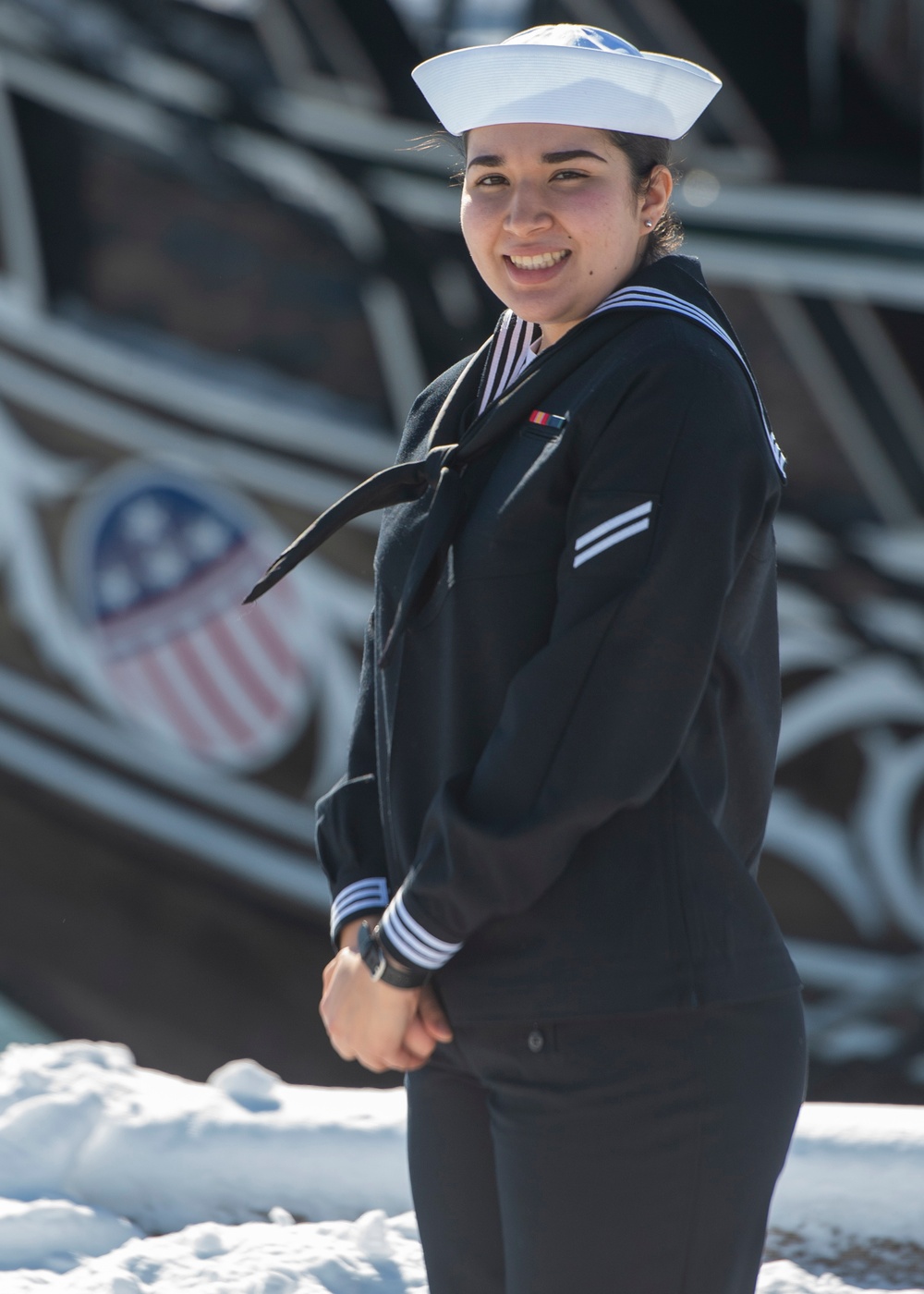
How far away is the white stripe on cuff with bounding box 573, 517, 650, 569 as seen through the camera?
0.90 meters

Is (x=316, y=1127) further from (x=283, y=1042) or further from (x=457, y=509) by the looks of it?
(x=283, y=1042)

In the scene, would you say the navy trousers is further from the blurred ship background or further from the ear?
the blurred ship background

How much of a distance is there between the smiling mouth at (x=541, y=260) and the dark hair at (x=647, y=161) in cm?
8

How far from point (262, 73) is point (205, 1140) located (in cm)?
334

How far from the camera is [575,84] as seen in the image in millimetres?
978

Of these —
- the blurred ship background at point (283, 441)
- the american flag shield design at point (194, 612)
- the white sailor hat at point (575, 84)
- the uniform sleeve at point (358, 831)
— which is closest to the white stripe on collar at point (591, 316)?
the white sailor hat at point (575, 84)

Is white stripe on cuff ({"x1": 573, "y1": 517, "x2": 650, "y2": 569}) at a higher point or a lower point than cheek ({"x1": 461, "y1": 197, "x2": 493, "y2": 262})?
lower

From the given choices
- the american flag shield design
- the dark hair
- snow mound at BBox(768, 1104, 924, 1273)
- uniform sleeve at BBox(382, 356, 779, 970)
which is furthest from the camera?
the american flag shield design

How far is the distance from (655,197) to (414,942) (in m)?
0.61

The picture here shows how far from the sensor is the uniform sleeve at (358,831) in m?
1.10

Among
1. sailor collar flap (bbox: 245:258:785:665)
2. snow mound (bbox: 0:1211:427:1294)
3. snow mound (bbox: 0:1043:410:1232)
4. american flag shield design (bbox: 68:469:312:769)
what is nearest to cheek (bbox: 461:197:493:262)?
sailor collar flap (bbox: 245:258:785:665)

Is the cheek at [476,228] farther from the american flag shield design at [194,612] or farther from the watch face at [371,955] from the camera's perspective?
the american flag shield design at [194,612]

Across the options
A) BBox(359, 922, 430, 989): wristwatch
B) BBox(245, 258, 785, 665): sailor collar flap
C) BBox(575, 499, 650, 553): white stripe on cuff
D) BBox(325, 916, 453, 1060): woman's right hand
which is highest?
BBox(245, 258, 785, 665): sailor collar flap

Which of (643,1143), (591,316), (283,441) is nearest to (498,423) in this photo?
(591,316)
